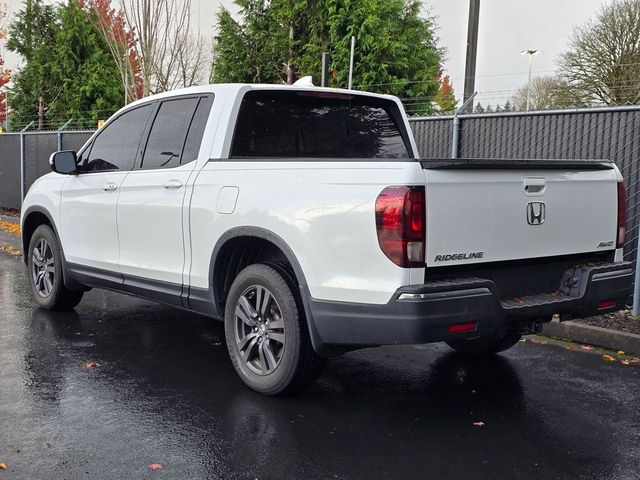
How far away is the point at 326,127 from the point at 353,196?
1.62 meters

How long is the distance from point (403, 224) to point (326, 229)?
0.51m

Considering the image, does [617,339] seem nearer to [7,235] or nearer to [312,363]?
[312,363]

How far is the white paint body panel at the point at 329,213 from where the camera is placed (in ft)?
12.4

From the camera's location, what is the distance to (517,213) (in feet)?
13.4

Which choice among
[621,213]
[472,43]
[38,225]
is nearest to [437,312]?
[621,213]

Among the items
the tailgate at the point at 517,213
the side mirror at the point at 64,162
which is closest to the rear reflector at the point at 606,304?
the tailgate at the point at 517,213


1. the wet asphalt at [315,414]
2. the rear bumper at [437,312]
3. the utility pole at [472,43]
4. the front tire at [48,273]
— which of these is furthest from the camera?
the utility pole at [472,43]

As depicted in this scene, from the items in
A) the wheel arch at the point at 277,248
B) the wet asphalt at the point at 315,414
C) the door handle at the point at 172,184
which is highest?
the door handle at the point at 172,184

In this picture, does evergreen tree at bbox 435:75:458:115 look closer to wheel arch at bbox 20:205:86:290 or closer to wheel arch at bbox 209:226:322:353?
wheel arch at bbox 20:205:86:290

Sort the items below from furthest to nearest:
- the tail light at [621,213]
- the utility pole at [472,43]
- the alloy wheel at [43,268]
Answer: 1. the utility pole at [472,43]
2. the alloy wheel at [43,268]
3. the tail light at [621,213]

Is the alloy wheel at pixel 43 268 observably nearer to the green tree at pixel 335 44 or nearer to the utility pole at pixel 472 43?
the utility pole at pixel 472 43

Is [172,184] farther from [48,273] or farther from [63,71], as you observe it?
[63,71]

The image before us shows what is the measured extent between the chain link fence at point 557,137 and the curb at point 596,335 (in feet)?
4.52

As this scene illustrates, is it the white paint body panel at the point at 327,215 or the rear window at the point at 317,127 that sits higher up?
the rear window at the point at 317,127
